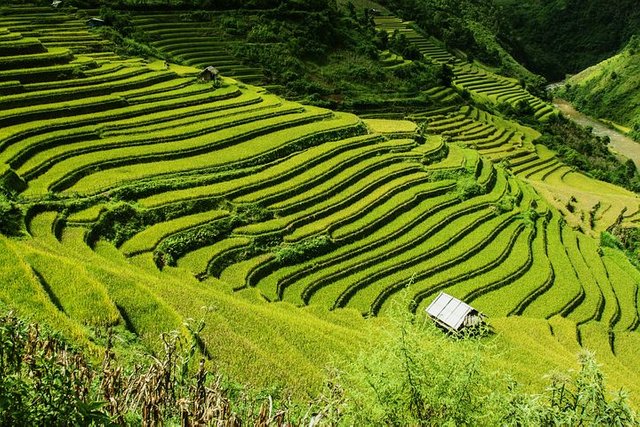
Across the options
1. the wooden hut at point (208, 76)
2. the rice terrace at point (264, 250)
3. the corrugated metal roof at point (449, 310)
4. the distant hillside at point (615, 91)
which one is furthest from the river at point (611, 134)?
the corrugated metal roof at point (449, 310)

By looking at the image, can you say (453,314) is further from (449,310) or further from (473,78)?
(473,78)

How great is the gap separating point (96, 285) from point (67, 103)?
48.9 feet

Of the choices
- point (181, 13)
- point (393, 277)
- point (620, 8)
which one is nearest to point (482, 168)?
point (393, 277)

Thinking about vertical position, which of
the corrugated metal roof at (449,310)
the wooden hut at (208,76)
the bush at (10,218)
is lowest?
the corrugated metal roof at (449,310)

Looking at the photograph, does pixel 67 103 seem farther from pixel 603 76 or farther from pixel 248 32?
pixel 603 76

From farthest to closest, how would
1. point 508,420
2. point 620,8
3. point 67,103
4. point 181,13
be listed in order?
1. point 620,8
2. point 181,13
3. point 67,103
4. point 508,420

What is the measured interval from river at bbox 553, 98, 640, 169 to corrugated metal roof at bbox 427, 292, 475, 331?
178 ft

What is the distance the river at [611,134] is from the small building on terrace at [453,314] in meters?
54.3

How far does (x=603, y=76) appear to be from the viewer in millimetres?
80625

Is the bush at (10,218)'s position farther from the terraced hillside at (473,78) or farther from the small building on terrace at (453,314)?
the terraced hillside at (473,78)

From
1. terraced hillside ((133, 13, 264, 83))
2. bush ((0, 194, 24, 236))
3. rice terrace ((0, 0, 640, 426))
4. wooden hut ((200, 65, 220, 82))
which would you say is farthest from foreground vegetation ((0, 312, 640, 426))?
terraced hillside ((133, 13, 264, 83))

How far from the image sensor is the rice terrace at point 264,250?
577 cm

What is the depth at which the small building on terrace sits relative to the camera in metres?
15.5

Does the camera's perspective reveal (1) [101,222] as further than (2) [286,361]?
Yes
